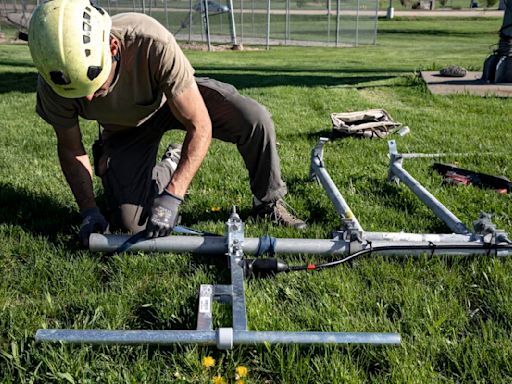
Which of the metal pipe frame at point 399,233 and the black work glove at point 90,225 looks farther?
the black work glove at point 90,225

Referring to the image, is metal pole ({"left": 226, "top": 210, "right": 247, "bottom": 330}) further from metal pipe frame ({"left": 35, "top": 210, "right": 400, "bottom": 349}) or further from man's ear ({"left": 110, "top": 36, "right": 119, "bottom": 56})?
man's ear ({"left": 110, "top": 36, "right": 119, "bottom": 56})

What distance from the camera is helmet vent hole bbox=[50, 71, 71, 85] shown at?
2662 millimetres

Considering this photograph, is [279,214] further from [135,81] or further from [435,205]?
[135,81]

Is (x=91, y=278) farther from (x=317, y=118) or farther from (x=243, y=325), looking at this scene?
(x=317, y=118)

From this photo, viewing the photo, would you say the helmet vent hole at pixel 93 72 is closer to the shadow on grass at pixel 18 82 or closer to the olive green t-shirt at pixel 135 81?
the olive green t-shirt at pixel 135 81

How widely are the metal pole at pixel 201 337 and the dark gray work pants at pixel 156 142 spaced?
4.90 ft

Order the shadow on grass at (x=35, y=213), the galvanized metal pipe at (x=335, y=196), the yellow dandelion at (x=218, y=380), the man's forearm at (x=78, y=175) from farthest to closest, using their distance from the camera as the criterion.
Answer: the shadow on grass at (x=35, y=213) → the man's forearm at (x=78, y=175) → the galvanized metal pipe at (x=335, y=196) → the yellow dandelion at (x=218, y=380)

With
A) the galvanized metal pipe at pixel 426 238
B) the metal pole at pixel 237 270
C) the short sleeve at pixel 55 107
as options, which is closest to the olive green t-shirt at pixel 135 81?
the short sleeve at pixel 55 107

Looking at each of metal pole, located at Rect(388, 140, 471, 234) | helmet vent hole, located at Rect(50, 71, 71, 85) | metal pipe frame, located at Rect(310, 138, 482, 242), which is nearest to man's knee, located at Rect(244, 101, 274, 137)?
metal pipe frame, located at Rect(310, 138, 482, 242)

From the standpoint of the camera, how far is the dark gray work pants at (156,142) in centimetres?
375

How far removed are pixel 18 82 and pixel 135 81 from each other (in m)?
9.49

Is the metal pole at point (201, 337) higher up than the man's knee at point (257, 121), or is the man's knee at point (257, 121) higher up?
the man's knee at point (257, 121)

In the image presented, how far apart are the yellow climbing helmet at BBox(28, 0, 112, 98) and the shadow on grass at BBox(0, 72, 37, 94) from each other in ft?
27.4

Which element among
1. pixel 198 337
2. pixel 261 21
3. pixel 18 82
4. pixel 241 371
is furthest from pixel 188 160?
pixel 261 21
